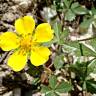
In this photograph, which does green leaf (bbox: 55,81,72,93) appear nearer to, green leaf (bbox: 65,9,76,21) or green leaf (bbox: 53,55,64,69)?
green leaf (bbox: 53,55,64,69)

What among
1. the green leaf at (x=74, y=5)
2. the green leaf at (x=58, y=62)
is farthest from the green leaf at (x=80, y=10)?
the green leaf at (x=58, y=62)

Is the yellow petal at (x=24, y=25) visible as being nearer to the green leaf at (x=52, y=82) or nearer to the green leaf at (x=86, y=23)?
the green leaf at (x=52, y=82)

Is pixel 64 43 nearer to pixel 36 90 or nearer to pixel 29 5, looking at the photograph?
pixel 36 90

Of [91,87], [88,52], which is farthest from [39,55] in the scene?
[91,87]

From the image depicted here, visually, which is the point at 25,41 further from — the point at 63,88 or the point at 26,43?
the point at 63,88

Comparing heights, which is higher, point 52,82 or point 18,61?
point 18,61

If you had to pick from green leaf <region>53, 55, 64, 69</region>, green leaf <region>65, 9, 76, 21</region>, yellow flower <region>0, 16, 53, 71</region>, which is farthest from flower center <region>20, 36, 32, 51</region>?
green leaf <region>65, 9, 76, 21</region>
